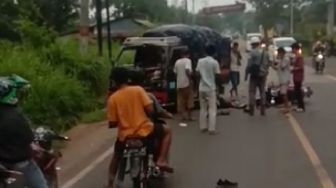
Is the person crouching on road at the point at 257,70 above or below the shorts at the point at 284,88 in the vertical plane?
above

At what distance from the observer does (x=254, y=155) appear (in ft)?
45.8

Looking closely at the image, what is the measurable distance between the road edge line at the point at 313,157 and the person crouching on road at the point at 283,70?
4.05ft

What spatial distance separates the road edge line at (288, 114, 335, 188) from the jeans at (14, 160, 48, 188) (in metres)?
4.68

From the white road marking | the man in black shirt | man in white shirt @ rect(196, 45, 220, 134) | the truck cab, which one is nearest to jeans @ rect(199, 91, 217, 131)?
man in white shirt @ rect(196, 45, 220, 134)

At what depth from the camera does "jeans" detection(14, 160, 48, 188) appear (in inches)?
287

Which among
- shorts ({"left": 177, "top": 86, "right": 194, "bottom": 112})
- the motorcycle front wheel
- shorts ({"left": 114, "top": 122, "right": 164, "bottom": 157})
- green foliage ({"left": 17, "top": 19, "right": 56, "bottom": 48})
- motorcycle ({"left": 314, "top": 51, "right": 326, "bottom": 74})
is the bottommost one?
motorcycle ({"left": 314, "top": 51, "right": 326, "bottom": 74})

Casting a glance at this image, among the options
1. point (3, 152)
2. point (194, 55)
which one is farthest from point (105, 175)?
point (194, 55)

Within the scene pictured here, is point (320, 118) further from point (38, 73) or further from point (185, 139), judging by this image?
point (38, 73)

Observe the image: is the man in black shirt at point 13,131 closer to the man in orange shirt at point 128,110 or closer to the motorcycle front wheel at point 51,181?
the motorcycle front wheel at point 51,181

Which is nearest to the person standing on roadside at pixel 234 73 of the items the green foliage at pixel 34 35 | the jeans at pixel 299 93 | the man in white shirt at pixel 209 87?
the jeans at pixel 299 93

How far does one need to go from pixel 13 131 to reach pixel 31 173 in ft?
1.44

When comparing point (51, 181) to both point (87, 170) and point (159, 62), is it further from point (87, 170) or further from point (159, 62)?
point (159, 62)

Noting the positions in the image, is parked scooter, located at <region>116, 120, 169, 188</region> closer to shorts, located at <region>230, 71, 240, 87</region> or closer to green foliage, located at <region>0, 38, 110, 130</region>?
green foliage, located at <region>0, 38, 110, 130</region>

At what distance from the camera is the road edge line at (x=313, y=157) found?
449 inches
